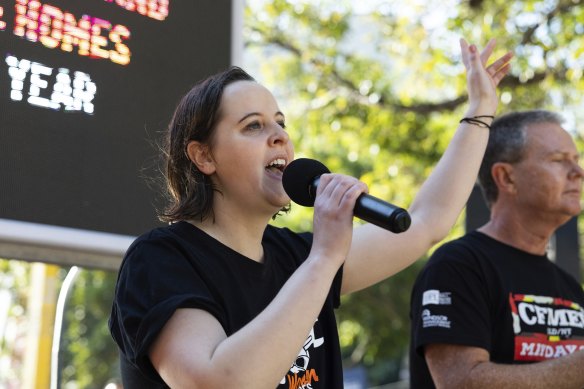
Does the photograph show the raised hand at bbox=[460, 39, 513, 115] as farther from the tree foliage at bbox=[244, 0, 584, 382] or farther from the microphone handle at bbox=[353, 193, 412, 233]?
the tree foliage at bbox=[244, 0, 584, 382]

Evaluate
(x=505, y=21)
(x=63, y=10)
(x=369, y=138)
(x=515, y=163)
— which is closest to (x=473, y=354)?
(x=515, y=163)

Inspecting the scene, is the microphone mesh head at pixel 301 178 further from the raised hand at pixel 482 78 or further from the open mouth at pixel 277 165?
the raised hand at pixel 482 78

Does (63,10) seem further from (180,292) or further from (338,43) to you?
(338,43)

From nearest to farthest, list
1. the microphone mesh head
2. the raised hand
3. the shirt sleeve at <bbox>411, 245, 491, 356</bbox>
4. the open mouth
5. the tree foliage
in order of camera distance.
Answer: the microphone mesh head
the open mouth
the raised hand
the shirt sleeve at <bbox>411, 245, 491, 356</bbox>
the tree foliage

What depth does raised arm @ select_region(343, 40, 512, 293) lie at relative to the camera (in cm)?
252

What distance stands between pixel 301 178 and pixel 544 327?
58.1 inches

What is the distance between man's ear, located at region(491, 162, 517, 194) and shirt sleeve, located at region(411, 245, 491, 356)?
1.56 ft

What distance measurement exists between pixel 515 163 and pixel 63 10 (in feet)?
6.09

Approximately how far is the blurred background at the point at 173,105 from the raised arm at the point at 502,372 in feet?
3.57

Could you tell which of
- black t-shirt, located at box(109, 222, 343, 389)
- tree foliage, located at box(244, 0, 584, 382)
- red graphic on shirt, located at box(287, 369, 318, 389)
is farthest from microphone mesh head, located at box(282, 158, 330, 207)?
tree foliage, located at box(244, 0, 584, 382)

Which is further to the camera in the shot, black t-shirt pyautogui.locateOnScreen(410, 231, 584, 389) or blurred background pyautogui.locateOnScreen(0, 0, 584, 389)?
black t-shirt pyautogui.locateOnScreen(410, 231, 584, 389)

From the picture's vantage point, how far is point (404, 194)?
11.2 m

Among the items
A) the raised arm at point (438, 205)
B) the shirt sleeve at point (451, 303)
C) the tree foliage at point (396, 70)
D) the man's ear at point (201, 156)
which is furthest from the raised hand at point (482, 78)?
the tree foliage at point (396, 70)

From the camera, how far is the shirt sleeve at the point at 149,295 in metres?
1.86
